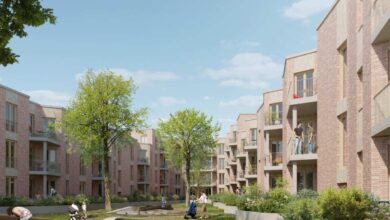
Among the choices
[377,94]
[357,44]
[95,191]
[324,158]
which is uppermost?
[357,44]

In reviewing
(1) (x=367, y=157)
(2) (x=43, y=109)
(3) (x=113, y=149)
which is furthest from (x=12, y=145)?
(1) (x=367, y=157)

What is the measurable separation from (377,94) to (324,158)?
10937mm

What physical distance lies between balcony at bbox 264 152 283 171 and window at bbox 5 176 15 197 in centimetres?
2149

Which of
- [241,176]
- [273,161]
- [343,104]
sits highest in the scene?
[343,104]

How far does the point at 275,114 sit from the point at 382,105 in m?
32.0

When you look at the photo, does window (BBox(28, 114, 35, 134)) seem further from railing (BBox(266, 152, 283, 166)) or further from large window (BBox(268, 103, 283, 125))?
railing (BBox(266, 152, 283, 166))

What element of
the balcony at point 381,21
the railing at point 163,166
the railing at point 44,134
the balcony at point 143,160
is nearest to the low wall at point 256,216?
the balcony at point 381,21

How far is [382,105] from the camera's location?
15477mm

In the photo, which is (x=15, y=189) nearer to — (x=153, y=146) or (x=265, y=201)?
(x=265, y=201)

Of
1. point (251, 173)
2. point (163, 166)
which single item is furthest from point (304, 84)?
point (163, 166)

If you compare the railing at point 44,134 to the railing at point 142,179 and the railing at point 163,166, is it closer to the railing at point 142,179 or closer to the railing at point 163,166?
the railing at point 142,179

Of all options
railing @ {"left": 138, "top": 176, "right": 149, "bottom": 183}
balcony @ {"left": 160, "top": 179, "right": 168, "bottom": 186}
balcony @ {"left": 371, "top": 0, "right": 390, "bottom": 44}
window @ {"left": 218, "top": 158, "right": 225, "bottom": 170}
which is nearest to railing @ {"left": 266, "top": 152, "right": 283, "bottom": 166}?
balcony @ {"left": 371, "top": 0, "right": 390, "bottom": 44}

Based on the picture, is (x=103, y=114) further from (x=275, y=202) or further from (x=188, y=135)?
(x=275, y=202)

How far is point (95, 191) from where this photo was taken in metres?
73.4
